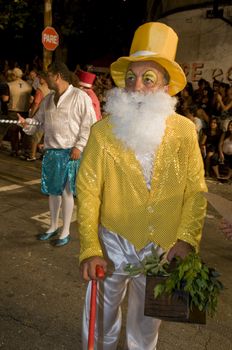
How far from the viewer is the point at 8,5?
17.8 m

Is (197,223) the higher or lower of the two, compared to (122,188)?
lower

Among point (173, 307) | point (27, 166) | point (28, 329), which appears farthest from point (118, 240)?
point (27, 166)

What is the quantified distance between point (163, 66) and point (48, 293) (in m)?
2.41

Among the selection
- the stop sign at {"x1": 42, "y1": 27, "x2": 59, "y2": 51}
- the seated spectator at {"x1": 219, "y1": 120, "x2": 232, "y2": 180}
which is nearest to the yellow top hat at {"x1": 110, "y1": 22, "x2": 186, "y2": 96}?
the seated spectator at {"x1": 219, "y1": 120, "x2": 232, "y2": 180}

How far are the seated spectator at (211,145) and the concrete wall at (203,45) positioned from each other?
13.3 feet

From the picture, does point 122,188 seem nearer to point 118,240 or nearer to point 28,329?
point 118,240

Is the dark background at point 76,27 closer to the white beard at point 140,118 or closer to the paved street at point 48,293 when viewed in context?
the paved street at point 48,293

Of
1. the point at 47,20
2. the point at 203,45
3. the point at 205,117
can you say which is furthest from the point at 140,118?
the point at 203,45

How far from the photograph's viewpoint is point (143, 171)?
227cm

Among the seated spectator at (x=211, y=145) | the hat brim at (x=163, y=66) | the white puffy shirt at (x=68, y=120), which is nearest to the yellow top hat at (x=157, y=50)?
the hat brim at (x=163, y=66)

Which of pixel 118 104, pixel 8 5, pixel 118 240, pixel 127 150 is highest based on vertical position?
pixel 8 5

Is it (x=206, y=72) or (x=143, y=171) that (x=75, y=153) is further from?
(x=206, y=72)

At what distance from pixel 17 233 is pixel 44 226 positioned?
1.35 feet

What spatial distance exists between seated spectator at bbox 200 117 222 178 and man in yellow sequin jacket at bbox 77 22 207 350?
23.5 feet
